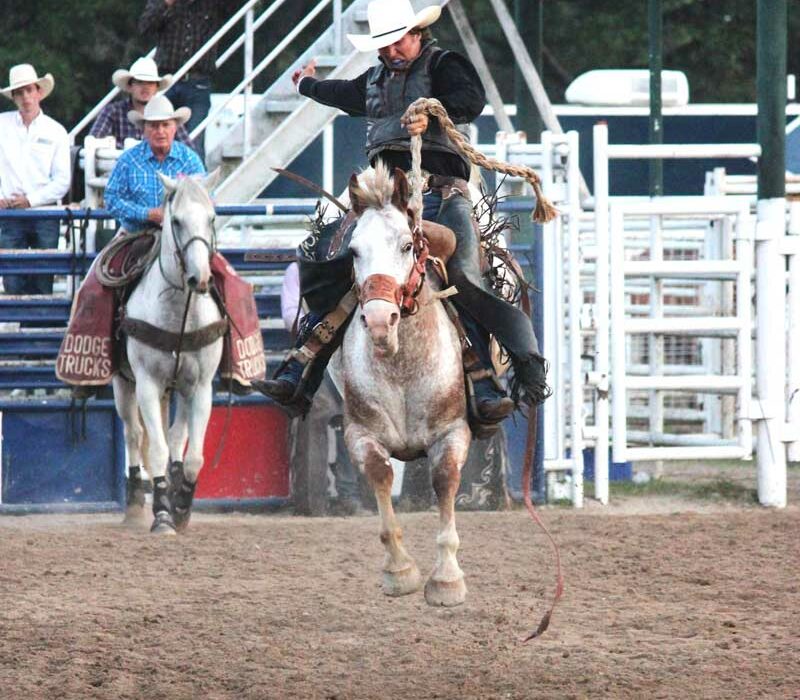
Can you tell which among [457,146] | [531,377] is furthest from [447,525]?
[457,146]

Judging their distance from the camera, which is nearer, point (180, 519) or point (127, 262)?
point (180, 519)

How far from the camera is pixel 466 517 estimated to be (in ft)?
36.9

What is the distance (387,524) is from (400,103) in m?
1.88

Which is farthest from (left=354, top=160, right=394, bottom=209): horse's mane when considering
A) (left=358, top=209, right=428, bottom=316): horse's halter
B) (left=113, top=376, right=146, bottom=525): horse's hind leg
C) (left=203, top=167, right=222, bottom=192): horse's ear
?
(left=113, top=376, right=146, bottom=525): horse's hind leg

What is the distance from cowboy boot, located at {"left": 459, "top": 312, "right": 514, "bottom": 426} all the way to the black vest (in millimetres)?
776

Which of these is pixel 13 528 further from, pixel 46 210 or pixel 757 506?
pixel 757 506

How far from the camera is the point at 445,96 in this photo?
7.56 meters

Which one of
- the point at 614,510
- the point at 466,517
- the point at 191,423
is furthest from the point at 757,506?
the point at 191,423

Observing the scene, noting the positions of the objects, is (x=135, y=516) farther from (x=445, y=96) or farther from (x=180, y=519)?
(x=445, y=96)

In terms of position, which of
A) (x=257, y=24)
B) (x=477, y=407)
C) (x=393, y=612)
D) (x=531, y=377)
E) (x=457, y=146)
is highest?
(x=257, y=24)

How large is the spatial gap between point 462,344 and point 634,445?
269 inches

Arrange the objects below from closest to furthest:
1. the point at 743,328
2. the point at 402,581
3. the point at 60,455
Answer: the point at 402,581 → the point at 743,328 → the point at 60,455

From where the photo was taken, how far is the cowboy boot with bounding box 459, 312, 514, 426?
23.9 feet

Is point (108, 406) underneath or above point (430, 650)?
above
